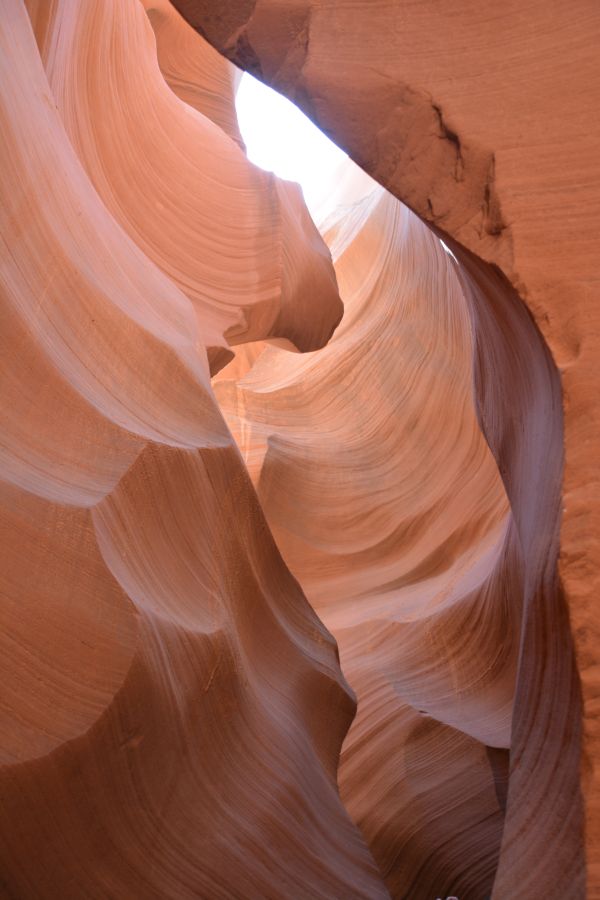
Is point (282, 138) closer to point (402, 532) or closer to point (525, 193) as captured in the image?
point (402, 532)

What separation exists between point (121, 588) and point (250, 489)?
4.97 feet

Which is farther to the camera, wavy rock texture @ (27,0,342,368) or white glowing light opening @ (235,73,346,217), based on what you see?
white glowing light opening @ (235,73,346,217)

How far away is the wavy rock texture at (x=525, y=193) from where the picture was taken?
202cm

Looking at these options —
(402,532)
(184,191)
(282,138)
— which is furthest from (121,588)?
(282,138)

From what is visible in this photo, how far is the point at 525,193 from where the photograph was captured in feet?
7.41

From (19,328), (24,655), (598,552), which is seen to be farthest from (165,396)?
(598,552)

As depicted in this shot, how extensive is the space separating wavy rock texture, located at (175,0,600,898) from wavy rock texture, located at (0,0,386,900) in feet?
3.22

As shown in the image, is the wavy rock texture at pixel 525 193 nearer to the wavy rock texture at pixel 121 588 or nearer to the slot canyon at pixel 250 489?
the slot canyon at pixel 250 489

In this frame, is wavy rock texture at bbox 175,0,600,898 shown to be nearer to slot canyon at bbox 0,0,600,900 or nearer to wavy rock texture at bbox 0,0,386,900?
slot canyon at bbox 0,0,600,900

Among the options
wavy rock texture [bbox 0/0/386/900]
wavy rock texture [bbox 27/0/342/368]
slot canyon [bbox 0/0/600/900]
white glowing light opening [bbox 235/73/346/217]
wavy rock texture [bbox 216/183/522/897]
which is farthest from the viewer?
white glowing light opening [bbox 235/73/346/217]

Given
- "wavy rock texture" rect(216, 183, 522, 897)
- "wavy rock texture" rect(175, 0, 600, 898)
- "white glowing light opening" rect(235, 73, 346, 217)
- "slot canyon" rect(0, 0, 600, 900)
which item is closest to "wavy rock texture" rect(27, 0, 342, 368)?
"slot canyon" rect(0, 0, 600, 900)

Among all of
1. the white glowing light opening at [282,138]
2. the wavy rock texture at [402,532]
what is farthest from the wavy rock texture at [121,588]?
the white glowing light opening at [282,138]

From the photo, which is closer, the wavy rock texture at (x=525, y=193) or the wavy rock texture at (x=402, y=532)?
the wavy rock texture at (x=525, y=193)

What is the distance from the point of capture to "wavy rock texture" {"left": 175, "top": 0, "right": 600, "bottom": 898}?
79.4 inches
